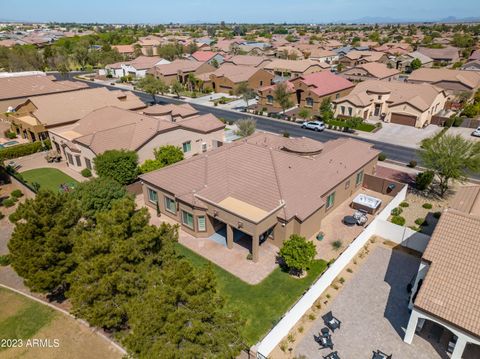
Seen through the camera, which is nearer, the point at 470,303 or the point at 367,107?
the point at 470,303

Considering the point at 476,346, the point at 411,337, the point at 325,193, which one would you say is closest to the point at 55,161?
the point at 325,193

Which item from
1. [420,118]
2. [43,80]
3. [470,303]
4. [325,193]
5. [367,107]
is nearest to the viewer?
[470,303]

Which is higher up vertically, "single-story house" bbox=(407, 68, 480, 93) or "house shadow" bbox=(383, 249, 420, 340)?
"single-story house" bbox=(407, 68, 480, 93)

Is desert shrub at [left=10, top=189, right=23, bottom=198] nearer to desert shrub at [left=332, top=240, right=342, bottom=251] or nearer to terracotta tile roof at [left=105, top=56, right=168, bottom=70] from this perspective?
desert shrub at [left=332, top=240, right=342, bottom=251]

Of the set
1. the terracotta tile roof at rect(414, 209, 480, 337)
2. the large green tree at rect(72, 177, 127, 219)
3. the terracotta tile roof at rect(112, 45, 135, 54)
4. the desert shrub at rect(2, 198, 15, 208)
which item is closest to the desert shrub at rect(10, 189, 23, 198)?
the desert shrub at rect(2, 198, 15, 208)

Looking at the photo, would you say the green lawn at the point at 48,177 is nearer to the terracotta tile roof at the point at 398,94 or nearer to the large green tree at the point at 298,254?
the large green tree at the point at 298,254

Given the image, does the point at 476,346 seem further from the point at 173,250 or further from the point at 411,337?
the point at 173,250
